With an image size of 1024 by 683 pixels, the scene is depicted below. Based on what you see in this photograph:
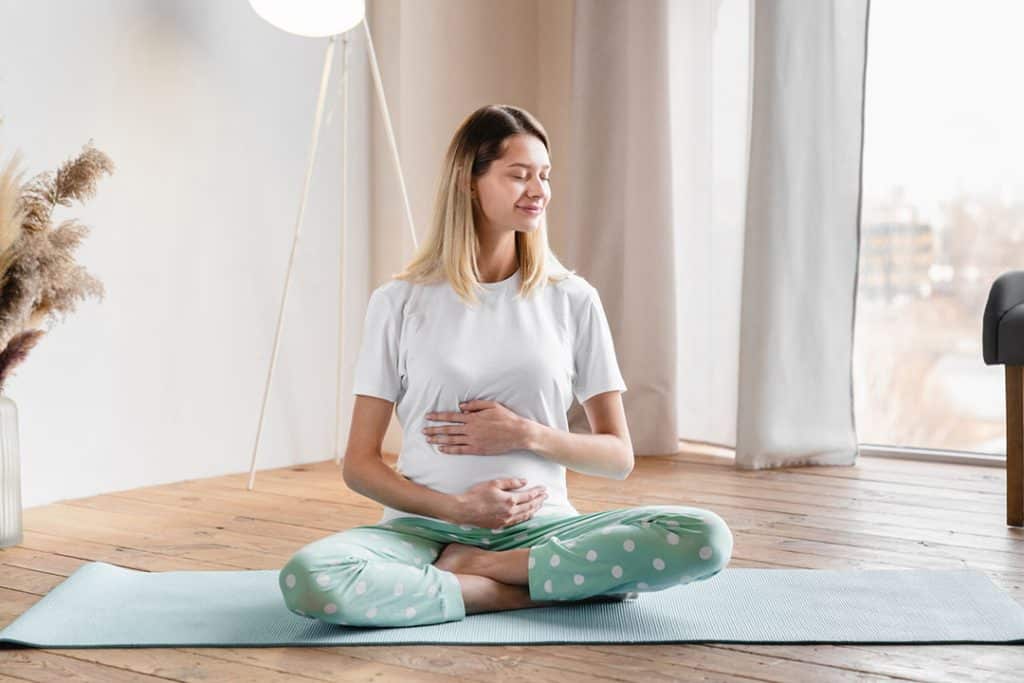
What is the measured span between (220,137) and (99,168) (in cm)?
84

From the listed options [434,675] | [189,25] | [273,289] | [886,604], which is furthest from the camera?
[273,289]

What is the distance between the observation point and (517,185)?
1.90 meters

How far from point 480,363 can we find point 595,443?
0.22 meters

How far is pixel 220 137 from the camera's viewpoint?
3.30m

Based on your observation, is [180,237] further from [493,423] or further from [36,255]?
[493,423]

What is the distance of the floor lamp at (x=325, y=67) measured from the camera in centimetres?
309

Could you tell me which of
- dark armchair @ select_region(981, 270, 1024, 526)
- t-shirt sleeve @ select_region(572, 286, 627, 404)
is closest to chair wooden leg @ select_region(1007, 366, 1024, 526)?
dark armchair @ select_region(981, 270, 1024, 526)

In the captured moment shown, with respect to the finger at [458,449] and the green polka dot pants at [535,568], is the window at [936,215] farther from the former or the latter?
the finger at [458,449]

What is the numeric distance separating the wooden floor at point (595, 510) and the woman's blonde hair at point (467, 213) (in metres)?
0.59

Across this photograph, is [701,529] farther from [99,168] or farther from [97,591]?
[99,168]

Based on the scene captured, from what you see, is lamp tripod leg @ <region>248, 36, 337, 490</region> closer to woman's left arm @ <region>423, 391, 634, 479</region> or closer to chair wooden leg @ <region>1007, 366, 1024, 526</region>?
woman's left arm @ <region>423, 391, 634, 479</region>

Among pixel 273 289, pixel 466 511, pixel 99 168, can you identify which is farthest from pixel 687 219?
pixel 466 511

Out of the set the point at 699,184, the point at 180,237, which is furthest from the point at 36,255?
the point at 699,184

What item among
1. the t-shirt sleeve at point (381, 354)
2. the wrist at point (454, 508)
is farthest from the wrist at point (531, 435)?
the t-shirt sleeve at point (381, 354)
